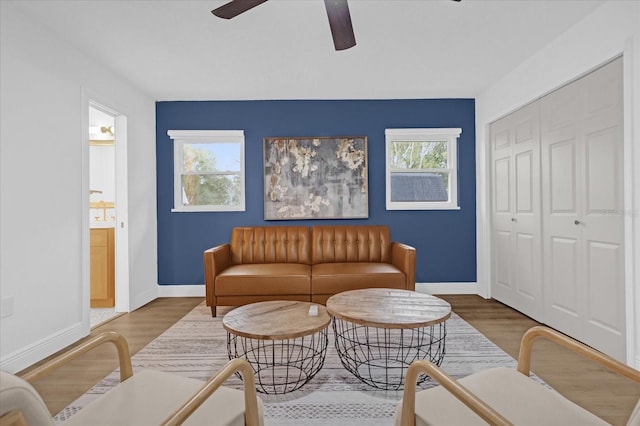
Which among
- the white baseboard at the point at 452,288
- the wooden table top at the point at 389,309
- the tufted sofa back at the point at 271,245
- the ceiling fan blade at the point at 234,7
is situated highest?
the ceiling fan blade at the point at 234,7

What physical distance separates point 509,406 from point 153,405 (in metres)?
1.21

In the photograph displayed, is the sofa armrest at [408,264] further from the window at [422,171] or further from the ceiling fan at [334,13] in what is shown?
the ceiling fan at [334,13]

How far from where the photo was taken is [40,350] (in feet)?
8.43

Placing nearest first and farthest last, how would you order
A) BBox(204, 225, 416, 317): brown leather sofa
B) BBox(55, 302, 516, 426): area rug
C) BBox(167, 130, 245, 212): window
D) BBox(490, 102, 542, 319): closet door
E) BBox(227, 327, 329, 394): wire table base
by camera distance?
BBox(55, 302, 516, 426): area rug, BBox(227, 327, 329, 394): wire table base, BBox(490, 102, 542, 319): closet door, BBox(204, 225, 416, 317): brown leather sofa, BBox(167, 130, 245, 212): window

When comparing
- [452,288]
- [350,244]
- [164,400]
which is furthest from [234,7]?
[452,288]

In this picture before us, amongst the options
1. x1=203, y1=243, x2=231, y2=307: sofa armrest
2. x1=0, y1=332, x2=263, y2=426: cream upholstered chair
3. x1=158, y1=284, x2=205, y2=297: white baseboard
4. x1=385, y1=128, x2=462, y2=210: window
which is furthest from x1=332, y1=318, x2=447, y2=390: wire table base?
x1=158, y1=284, x2=205, y2=297: white baseboard

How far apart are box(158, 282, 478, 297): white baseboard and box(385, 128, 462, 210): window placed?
41.4 inches

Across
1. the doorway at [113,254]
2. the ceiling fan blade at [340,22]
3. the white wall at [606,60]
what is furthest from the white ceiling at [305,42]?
the doorway at [113,254]

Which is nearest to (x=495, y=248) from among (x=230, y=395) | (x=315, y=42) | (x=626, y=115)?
(x=626, y=115)

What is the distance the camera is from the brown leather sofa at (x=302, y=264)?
343cm

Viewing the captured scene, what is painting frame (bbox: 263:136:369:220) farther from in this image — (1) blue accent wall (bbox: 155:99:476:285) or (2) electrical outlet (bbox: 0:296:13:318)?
(2) electrical outlet (bbox: 0:296:13:318)

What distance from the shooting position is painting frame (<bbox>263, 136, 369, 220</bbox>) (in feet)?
14.5

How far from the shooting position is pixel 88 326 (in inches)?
121

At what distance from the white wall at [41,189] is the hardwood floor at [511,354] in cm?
42
